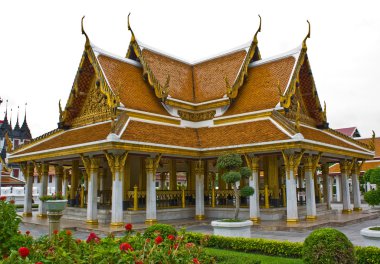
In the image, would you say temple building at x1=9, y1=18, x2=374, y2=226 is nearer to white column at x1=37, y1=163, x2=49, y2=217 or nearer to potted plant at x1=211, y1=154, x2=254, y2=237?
white column at x1=37, y1=163, x2=49, y2=217

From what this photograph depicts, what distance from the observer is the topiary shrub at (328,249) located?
5.82 m

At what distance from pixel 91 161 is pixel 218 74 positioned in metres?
8.04

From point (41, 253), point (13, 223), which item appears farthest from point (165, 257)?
point (13, 223)

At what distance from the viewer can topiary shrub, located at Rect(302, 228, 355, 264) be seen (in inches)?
229

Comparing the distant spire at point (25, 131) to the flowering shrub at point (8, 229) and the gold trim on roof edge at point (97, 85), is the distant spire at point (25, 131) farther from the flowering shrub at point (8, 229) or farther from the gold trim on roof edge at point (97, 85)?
the flowering shrub at point (8, 229)

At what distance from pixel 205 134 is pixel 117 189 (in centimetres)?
503

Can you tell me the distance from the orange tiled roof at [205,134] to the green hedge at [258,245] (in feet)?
15.5

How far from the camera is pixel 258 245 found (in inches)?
332

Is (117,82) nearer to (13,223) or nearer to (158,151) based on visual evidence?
(158,151)

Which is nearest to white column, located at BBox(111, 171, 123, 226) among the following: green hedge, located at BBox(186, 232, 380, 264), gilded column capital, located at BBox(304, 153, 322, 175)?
green hedge, located at BBox(186, 232, 380, 264)

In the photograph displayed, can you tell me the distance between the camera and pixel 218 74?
60.7ft

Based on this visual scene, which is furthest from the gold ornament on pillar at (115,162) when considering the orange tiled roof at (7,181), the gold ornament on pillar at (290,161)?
the orange tiled roof at (7,181)

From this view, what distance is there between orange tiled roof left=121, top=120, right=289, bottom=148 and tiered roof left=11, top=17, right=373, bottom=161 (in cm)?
5

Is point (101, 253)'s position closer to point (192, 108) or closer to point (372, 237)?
point (372, 237)
